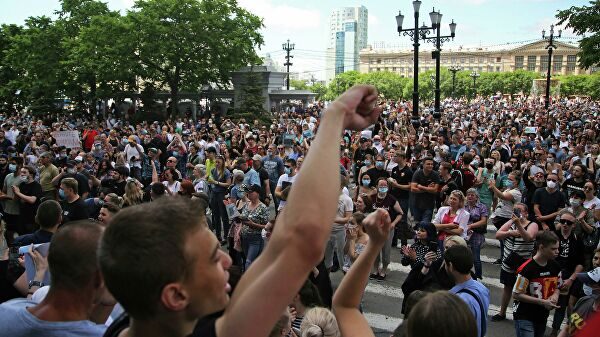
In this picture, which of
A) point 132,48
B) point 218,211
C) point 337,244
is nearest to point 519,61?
point 132,48

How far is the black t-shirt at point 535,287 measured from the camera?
19.5ft

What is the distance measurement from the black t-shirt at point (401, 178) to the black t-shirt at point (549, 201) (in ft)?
8.55

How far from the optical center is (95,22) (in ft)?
119

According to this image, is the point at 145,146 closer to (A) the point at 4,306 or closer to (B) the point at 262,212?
(B) the point at 262,212

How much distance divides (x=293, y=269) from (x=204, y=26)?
36883 mm

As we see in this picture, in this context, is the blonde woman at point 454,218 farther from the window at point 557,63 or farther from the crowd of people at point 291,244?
the window at point 557,63

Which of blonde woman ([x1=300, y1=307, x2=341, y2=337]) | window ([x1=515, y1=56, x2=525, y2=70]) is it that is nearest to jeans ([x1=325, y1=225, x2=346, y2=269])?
blonde woman ([x1=300, y1=307, x2=341, y2=337])

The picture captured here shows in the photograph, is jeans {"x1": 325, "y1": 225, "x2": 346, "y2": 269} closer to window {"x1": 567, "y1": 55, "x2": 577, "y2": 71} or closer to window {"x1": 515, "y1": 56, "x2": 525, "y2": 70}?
window {"x1": 515, "y1": 56, "x2": 525, "y2": 70}

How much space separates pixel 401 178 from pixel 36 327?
966 cm

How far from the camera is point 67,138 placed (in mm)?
15469

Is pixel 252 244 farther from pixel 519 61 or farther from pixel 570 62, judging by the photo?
pixel 570 62

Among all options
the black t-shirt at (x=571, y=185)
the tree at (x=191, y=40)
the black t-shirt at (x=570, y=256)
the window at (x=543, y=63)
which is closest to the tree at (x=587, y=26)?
the black t-shirt at (x=571, y=185)

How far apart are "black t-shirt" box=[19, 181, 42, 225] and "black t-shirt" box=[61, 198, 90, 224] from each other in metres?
2.16

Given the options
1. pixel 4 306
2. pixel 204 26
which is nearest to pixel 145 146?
pixel 4 306
